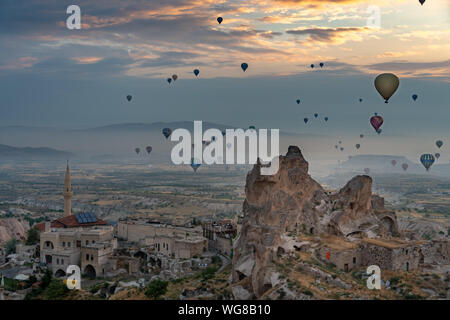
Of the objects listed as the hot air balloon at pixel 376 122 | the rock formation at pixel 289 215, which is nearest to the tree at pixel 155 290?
the rock formation at pixel 289 215

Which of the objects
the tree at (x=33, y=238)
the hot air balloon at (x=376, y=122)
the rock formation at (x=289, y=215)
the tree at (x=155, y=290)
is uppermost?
the hot air balloon at (x=376, y=122)

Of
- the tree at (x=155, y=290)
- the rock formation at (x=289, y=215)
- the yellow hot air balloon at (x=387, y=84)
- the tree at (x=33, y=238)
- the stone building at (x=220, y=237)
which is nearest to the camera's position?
the rock formation at (x=289, y=215)

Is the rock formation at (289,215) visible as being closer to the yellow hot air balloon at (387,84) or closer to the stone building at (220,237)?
the yellow hot air balloon at (387,84)

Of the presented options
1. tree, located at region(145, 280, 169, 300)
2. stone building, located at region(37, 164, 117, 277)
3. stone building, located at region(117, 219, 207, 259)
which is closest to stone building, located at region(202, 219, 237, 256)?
stone building, located at region(117, 219, 207, 259)

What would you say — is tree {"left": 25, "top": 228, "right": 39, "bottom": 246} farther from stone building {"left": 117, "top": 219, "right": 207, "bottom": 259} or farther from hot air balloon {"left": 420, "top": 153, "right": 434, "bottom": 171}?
hot air balloon {"left": 420, "top": 153, "right": 434, "bottom": 171}

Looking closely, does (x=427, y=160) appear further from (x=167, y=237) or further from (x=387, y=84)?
(x=167, y=237)

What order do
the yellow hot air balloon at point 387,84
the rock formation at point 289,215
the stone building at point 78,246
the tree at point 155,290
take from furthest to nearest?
the stone building at point 78,246
the yellow hot air balloon at point 387,84
the tree at point 155,290
the rock formation at point 289,215

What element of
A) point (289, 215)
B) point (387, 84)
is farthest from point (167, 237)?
point (387, 84)
